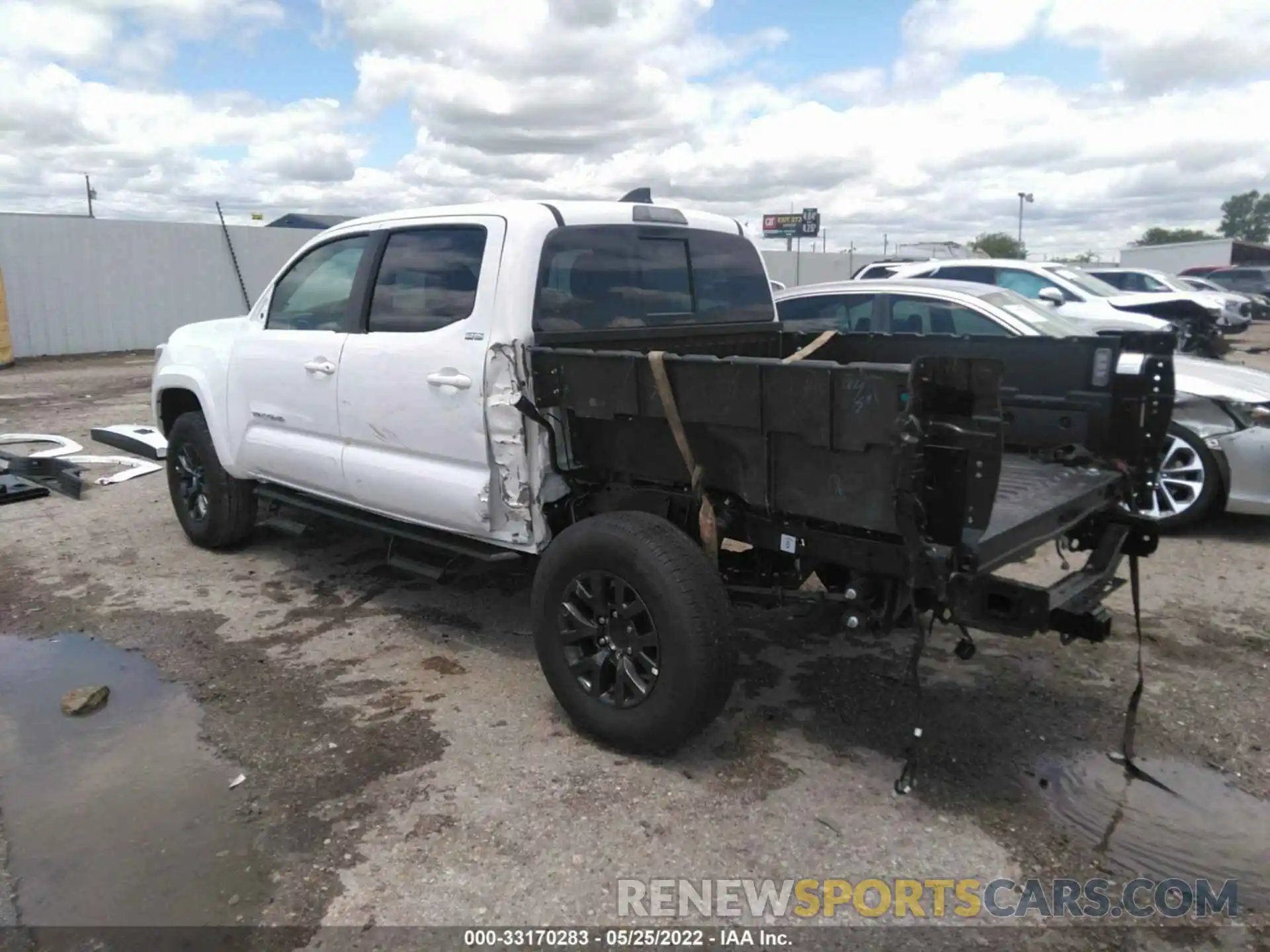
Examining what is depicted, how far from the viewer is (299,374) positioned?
4953 mm

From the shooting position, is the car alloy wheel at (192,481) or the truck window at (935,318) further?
the truck window at (935,318)

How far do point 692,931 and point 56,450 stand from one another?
8.85 metres

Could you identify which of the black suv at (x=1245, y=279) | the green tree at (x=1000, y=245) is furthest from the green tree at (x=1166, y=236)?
the black suv at (x=1245, y=279)

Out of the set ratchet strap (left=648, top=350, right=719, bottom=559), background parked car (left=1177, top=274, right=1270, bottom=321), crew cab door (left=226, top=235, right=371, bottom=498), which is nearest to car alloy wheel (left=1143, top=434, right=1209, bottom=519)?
ratchet strap (left=648, top=350, right=719, bottom=559)

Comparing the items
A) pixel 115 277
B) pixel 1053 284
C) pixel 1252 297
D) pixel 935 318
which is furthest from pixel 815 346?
pixel 1252 297

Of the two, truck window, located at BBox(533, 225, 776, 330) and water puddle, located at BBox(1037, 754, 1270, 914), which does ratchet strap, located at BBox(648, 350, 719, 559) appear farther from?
water puddle, located at BBox(1037, 754, 1270, 914)

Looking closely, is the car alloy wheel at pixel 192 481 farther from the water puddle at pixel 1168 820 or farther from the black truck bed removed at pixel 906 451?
the water puddle at pixel 1168 820

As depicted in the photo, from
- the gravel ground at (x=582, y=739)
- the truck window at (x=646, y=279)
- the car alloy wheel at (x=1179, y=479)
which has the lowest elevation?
the gravel ground at (x=582, y=739)

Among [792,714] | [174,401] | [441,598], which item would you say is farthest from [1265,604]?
[174,401]

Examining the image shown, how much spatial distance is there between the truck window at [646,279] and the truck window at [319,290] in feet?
4.16

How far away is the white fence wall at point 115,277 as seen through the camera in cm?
1845

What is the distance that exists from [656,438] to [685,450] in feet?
Result: 0.73

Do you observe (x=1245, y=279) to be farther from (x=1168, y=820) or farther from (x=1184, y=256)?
(x=1168, y=820)

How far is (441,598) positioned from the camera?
5.33 m
